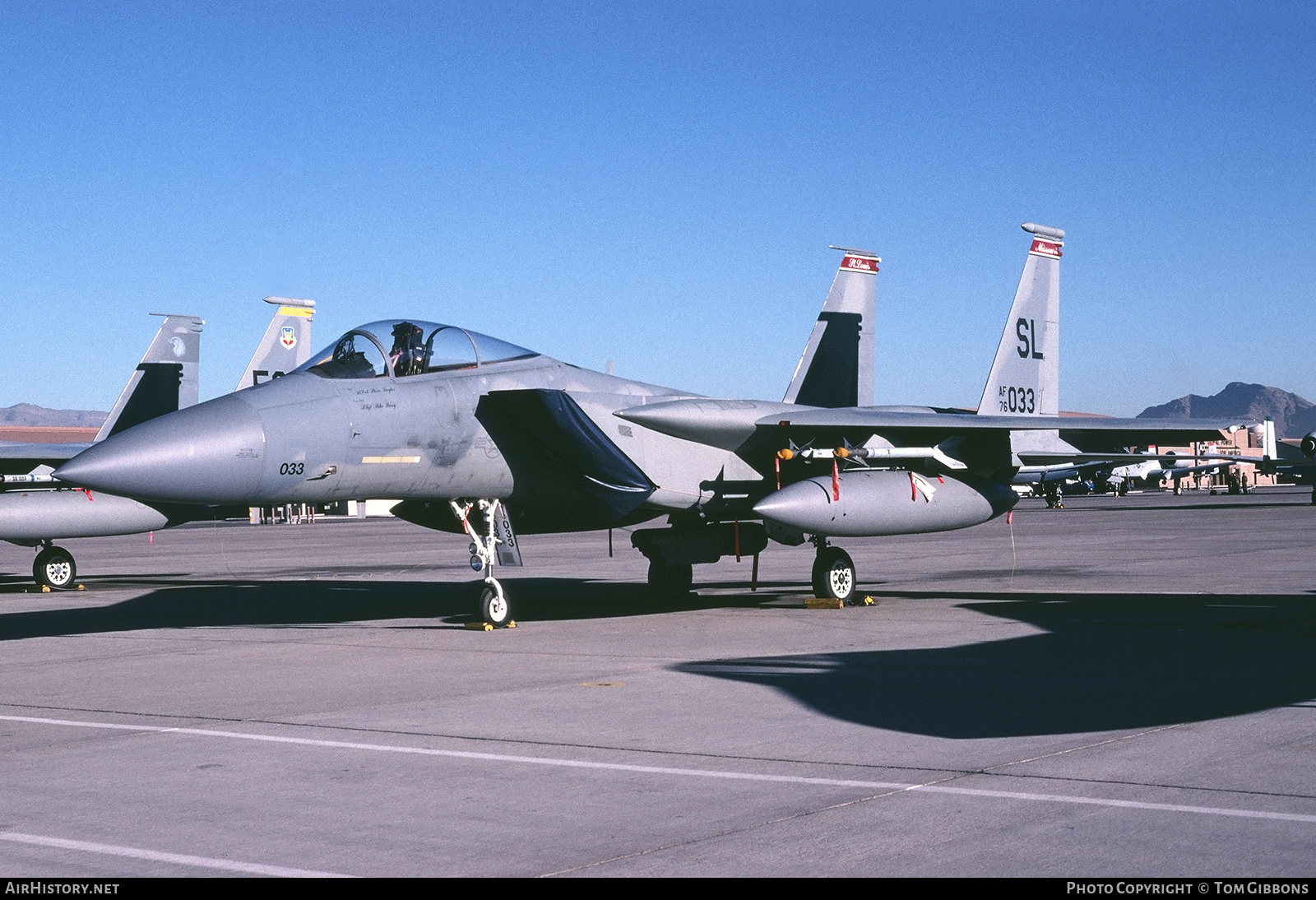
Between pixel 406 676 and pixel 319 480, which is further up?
pixel 319 480

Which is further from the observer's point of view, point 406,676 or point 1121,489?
point 1121,489

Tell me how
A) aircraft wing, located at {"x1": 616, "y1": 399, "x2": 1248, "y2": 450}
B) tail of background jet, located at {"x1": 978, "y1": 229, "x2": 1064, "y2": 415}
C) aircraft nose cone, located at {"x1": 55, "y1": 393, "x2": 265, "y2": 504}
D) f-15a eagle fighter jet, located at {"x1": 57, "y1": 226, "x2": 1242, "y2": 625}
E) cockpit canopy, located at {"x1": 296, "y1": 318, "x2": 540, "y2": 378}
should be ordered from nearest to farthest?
aircraft nose cone, located at {"x1": 55, "y1": 393, "x2": 265, "y2": 504}
f-15a eagle fighter jet, located at {"x1": 57, "y1": 226, "x2": 1242, "y2": 625}
cockpit canopy, located at {"x1": 296, "y1": 318, "x2": 540, "y2": 378}
aircraft wing, located at {"x1": 616, "y1": 399, "x2": 1248, "y2": 450}
tail of background jet, located at {"x1": 978, "y1": 229, "x2": 1064, "y2": 415}

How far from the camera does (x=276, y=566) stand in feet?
81.8

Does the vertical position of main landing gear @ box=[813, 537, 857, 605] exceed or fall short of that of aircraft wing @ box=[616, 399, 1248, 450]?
it falls short

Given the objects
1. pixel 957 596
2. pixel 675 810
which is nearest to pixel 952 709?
pixel 675 810

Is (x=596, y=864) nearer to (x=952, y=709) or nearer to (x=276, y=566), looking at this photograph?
(x=952, y=709)

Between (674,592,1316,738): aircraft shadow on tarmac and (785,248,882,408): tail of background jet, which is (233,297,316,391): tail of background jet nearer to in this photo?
→ (785,248,882,408): tail of background jet

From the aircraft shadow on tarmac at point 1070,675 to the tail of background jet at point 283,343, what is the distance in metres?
17.5

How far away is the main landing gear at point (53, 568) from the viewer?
19.7 metres

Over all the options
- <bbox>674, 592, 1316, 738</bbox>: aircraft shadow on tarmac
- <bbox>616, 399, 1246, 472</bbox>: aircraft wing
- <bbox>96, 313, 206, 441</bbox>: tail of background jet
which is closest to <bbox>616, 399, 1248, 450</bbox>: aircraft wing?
<bbox>616, 399, 1246, 472</bbox>: aircraft wing

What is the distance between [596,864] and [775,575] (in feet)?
52.1

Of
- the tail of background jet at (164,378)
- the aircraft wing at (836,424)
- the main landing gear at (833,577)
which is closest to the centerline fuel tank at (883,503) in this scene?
the aircraft wing at (836,424)

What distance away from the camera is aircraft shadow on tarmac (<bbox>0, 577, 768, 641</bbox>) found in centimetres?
1387

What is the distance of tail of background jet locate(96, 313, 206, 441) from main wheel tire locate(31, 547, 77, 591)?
2.74 m
